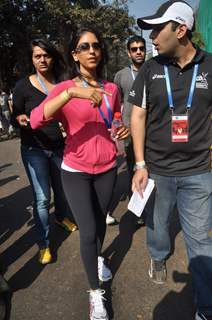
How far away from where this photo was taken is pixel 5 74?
94.9ft

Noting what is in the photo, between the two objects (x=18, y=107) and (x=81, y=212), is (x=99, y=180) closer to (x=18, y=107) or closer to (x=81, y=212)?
(x=81, y=212)

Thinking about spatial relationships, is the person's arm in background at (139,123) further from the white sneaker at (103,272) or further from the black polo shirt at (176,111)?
the white sneaker at (103,272)

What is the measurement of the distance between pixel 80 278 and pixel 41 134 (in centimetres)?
143

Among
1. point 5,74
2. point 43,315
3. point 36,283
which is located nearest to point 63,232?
point 36,283

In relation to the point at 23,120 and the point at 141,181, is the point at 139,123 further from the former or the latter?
the point at 23,120

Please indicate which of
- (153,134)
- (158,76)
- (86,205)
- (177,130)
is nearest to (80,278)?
(86,205)

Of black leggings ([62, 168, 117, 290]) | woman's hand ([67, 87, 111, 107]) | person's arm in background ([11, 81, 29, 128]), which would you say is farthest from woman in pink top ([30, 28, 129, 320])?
person's arm in background ([11, 81, 29, 128])

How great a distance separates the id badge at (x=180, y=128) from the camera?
2428 millimetres

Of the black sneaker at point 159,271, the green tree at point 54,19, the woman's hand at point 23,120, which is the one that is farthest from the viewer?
the green tree at point 54,19

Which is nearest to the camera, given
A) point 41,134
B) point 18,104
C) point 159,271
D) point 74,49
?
point 74,49

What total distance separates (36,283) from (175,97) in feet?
6.84

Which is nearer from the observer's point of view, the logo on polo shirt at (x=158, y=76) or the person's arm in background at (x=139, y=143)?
the logo on polo shirt at (x=158, y=76)

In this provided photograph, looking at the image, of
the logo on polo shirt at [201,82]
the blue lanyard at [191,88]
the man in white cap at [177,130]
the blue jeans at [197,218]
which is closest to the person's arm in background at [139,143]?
the man in white cap at [177,130]

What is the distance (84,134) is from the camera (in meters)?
2.56
